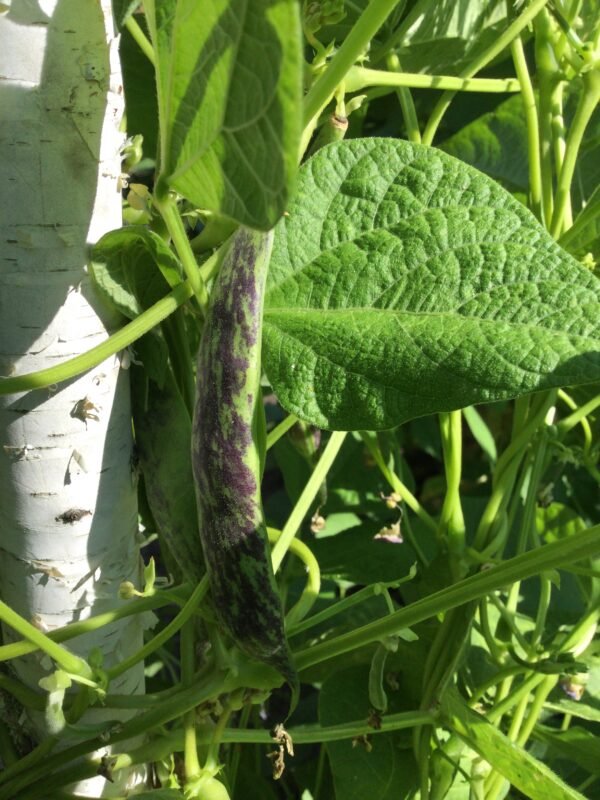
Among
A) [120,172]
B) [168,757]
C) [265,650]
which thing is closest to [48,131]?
[120,172]

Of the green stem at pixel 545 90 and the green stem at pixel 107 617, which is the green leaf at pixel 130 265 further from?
the green stem at pixel 545 90

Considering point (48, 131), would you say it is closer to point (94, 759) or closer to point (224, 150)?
point (224, 150)

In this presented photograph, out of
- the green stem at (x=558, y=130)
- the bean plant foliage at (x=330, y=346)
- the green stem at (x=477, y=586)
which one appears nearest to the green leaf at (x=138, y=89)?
the bean plant foliage at (x=330, y=346)

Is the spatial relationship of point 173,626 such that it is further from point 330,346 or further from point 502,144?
point 502,144

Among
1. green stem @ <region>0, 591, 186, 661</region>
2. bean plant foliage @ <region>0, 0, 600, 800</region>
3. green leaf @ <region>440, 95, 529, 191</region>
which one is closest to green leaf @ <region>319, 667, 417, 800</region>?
bean plant foliage @ <region>0, 0, 600, 800</region>

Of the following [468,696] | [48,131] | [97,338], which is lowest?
[468,696]

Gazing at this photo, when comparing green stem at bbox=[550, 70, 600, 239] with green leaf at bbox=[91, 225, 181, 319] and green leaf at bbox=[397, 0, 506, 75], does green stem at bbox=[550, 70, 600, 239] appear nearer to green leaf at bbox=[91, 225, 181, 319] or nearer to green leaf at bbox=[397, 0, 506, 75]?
green leaf at bbox=[397, 0, 506, 75]
